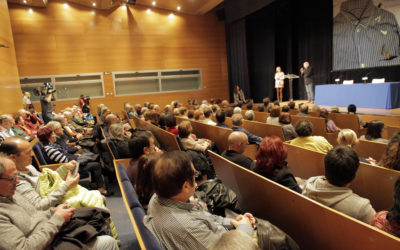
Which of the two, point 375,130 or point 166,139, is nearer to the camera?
point 375,130

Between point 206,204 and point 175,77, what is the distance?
36.6 feet

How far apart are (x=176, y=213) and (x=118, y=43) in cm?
1157

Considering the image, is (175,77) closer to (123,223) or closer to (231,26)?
(231,26)

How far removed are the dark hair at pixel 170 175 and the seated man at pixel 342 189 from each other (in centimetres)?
89

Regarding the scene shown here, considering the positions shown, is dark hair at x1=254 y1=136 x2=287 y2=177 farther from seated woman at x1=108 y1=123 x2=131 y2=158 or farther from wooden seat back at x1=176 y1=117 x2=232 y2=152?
seated woman at x1=108 y1=123 x2=131 y2=158

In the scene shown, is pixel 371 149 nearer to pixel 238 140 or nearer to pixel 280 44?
pixel 238 140

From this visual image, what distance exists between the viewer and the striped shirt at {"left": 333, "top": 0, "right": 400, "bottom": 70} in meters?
8.71

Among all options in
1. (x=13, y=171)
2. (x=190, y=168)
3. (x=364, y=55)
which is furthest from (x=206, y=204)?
(x=364, y=55)

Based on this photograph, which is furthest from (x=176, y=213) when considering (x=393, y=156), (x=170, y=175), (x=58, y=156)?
(x=58, y=156)

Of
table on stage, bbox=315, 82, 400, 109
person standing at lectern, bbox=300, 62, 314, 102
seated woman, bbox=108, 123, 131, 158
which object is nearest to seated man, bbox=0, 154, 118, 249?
Answer: seated woman, bbox=108, 123, 131, 158

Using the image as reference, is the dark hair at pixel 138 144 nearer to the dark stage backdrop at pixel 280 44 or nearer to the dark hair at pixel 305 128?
the dark hair at pixel 305 128

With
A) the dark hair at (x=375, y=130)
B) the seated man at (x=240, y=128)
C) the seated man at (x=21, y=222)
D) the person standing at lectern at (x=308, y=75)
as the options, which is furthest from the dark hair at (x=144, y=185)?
the person standing at lectern at (x=308, y=75)

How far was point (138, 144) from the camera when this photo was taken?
7.95 feet

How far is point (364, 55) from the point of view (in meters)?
9.70
